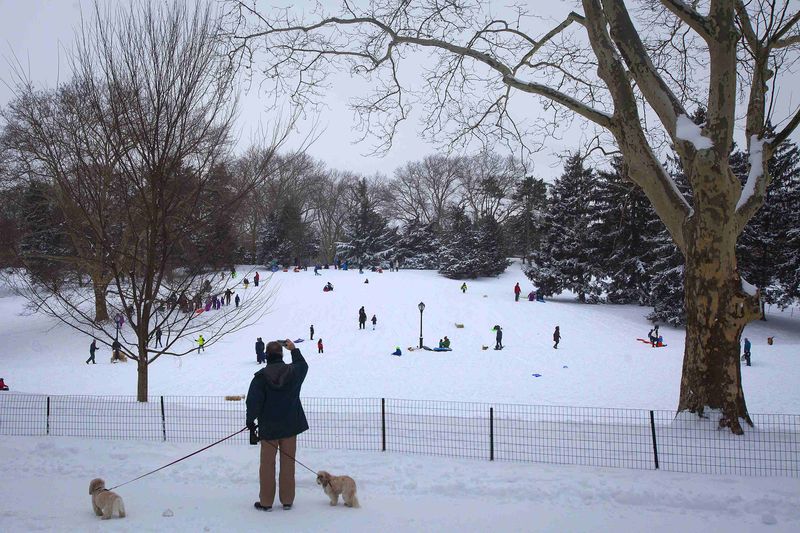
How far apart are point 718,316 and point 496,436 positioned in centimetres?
377

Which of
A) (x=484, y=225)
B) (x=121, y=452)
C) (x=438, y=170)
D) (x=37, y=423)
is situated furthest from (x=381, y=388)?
(x=438, y=170)

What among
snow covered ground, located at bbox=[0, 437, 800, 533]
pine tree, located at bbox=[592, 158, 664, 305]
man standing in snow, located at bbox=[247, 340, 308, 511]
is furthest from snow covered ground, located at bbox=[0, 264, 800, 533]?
pine tree, located at bbox=[592, 158, 664, 305]

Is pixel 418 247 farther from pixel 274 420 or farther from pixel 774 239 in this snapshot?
pixel 274 420

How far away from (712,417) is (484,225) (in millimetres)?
47675

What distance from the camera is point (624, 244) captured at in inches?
1512

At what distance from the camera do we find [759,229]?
31.4 meters

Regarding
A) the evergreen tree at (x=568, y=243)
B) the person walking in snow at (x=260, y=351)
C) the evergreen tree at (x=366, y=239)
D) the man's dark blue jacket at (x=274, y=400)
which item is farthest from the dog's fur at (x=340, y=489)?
the evergreen tree at (x=366, y=239)

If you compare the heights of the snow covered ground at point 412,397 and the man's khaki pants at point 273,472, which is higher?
the man's khaki pants at point 273,472

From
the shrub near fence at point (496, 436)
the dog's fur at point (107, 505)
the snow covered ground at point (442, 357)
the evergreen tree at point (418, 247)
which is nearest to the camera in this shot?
the dog's fur at point (107, 505)

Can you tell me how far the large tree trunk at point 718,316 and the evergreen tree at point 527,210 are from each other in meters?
52.0

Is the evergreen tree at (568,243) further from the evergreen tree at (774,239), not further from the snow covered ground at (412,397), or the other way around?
the evergreen tree at (774,239)

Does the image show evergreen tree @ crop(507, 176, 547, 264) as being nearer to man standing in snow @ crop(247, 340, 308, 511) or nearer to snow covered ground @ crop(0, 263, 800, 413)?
snow covered ground @ crop(0, 263, 800, 413)

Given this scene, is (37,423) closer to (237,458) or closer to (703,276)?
(237,458)

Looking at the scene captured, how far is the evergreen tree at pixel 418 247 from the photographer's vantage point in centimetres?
6519
